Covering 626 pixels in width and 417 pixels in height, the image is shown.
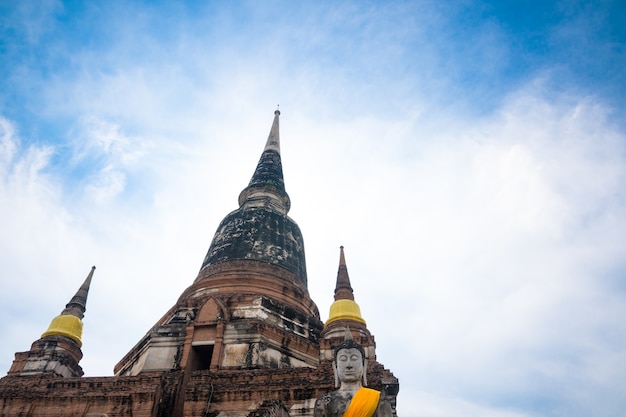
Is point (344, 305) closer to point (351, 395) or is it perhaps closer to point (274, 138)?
point (351, 395)

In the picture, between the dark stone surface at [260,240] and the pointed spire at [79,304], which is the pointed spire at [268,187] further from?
the pointed spire at [79,304]

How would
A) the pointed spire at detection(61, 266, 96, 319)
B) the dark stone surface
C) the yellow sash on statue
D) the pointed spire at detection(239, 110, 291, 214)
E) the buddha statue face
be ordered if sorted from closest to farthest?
1. the yellow sash on statue
2. the buddha statue face
3. the pointed spire at detection(61, 266, 96, 319)
4. the dark stone surface
5. the pointed spire at detection(239, 110, 291, 214)

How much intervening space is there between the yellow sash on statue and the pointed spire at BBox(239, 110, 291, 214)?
13.7 m

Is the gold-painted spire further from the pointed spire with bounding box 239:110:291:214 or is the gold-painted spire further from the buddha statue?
the buddha statue

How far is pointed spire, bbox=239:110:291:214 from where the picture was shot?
19.9m

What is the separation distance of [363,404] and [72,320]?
41.8 feet

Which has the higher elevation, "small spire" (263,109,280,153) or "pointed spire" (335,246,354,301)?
"small spire" (263,109,280,153)

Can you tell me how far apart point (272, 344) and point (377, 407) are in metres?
7.65

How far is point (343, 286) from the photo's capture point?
51.5ft

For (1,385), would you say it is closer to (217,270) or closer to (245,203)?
(217,270)

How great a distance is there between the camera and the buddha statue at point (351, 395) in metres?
6.00

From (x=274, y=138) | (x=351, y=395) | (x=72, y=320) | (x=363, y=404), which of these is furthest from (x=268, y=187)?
(x=363, y=404)

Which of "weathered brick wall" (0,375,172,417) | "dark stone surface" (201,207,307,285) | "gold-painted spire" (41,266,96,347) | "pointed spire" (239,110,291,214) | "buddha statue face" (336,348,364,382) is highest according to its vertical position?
"pointed spire" (239,110,291,214)

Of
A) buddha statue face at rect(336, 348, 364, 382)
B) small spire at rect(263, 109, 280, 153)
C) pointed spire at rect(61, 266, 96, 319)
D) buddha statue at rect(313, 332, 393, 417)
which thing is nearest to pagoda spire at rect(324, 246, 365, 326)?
buddha statue at rect(313, 332, 393, 417)
